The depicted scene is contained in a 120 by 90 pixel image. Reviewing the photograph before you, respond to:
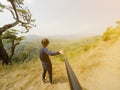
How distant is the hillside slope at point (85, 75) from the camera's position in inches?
245

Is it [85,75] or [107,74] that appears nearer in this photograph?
[107,74]

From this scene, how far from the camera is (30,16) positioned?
1477 centimetres

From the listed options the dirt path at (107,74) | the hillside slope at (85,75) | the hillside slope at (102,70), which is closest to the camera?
the dirt path at (107,74)

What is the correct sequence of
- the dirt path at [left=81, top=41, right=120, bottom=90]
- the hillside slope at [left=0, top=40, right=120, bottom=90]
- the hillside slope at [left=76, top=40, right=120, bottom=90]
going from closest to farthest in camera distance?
the dirt path at [left=81, top=41, right=120, bottom=90] → the hillside slope at [left=76, top=40, right=120, bottom=90] → the hillside slope at [left=0, top=40, right=120, bottom=90]

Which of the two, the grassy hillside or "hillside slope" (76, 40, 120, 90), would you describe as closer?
"hillside slope" (76, 40, 120, 90)

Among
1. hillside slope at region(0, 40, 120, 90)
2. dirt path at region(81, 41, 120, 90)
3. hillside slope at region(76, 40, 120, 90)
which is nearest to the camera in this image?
dirt path at region(81, 41, 120, 90)

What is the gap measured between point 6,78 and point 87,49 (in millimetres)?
4109

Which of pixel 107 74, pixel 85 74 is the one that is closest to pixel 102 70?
pixel 107 74

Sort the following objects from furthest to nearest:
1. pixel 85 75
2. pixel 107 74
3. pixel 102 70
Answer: pixel 102 70 → pixel 85 75 → pixel 107 74

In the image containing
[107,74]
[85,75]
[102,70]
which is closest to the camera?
[107,74]

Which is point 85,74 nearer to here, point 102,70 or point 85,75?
point 85,75

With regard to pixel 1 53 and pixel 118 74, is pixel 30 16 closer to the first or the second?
pixel 1 53

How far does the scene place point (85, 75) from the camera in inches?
273

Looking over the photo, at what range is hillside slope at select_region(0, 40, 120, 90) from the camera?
6.22m
